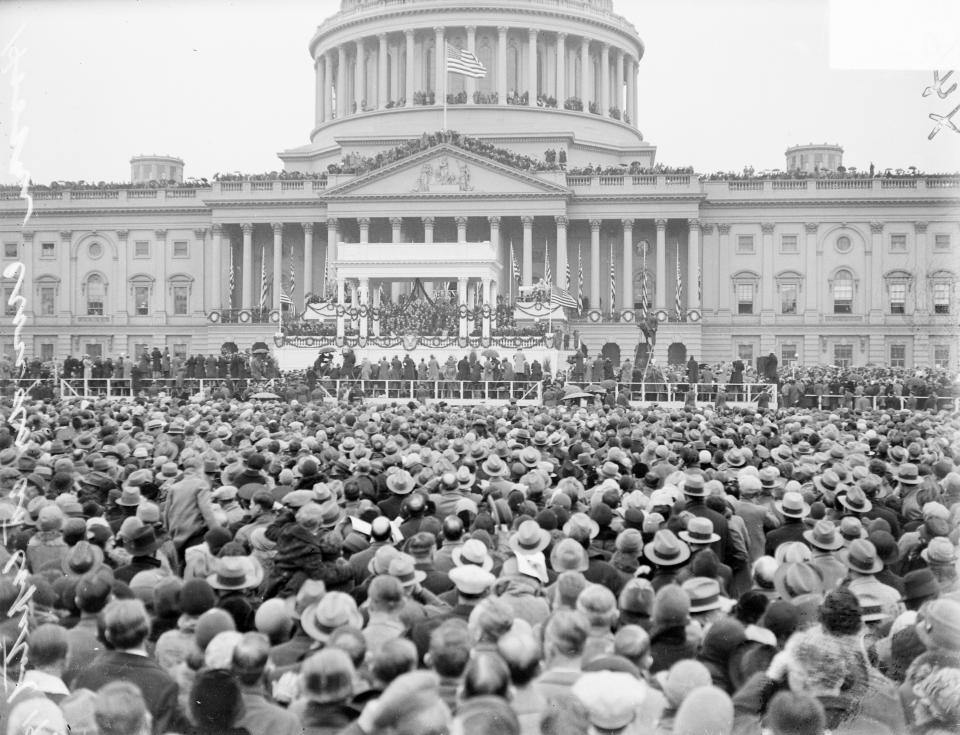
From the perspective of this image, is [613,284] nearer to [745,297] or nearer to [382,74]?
[745,297]

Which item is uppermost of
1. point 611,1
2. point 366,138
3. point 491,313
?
point 611,1

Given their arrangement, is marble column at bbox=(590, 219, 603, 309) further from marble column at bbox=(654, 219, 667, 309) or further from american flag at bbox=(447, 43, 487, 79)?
american flag at bbox=(447, 43, 487, 79)

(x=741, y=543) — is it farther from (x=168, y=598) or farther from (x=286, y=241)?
(x=286, y=241)

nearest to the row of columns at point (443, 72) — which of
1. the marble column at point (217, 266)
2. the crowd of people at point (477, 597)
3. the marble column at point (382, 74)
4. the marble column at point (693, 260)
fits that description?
the marble column at point (382, 74)

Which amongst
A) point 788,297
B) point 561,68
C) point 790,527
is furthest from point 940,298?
point 790,527

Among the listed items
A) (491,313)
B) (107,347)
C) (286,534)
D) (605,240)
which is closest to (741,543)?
(286,534)

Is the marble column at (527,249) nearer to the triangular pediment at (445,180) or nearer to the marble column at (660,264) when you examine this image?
the triangular pediment at (445,180)
